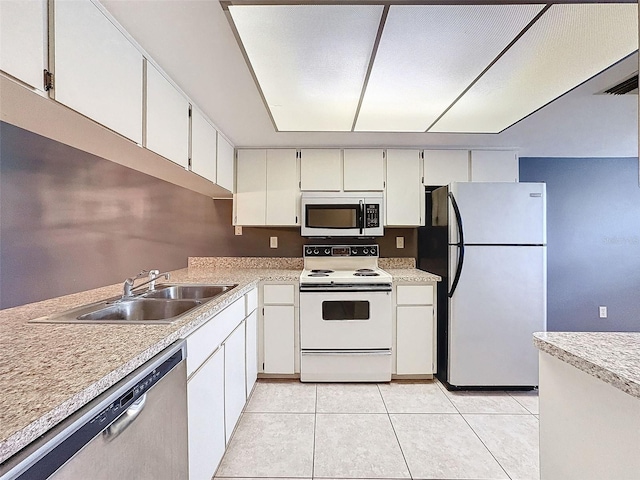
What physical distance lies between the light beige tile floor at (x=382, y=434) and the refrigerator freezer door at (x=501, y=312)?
0.18m

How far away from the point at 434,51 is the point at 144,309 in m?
2.00

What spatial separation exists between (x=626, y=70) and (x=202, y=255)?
3.48 metres

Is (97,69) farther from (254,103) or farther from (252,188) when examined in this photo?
(252,188)

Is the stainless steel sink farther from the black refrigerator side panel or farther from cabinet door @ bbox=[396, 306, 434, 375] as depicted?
the black refrigerator side panel

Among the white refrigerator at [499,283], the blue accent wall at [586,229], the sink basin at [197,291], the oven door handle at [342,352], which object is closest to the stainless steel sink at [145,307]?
the sink basin at [197,291]

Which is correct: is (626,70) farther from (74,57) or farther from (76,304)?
(76,304)

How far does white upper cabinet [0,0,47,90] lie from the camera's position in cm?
85

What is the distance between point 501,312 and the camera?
2461mm

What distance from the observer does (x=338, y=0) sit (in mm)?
1121

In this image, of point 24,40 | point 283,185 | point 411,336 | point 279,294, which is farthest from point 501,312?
point 24,40

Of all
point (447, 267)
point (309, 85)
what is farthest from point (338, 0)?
point (447, 267)

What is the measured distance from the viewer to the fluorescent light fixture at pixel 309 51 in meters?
1.19

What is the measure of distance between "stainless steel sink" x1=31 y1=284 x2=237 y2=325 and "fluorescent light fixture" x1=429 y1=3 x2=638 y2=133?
6.42 ft

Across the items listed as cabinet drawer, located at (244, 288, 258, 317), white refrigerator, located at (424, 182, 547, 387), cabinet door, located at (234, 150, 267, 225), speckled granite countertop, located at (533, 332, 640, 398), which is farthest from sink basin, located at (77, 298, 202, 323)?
white refrigerator, located at (424, 182, 547, 387)
